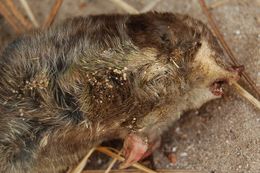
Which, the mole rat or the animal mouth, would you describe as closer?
the mole rat

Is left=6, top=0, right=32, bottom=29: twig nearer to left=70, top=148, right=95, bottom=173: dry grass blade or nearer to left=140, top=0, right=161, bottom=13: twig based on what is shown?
left=140, top=0, right=161, bottom=13: twig

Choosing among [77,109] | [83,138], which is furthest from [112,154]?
[77,109]

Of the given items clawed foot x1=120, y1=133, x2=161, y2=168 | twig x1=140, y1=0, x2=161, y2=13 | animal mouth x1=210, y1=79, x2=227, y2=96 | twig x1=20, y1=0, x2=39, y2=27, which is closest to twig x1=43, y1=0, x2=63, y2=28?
twig x1=20, y1=0, x2=39, y2=27

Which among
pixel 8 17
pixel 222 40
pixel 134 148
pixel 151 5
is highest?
pixel 8 17

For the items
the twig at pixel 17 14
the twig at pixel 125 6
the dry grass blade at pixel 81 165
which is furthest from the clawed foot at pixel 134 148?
the twig at pixel 17 14

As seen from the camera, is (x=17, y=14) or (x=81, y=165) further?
(x=17, y=14)

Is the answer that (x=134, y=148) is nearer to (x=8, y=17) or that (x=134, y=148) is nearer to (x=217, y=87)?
(x=217, y=87)

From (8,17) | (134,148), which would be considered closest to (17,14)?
(8,17)
